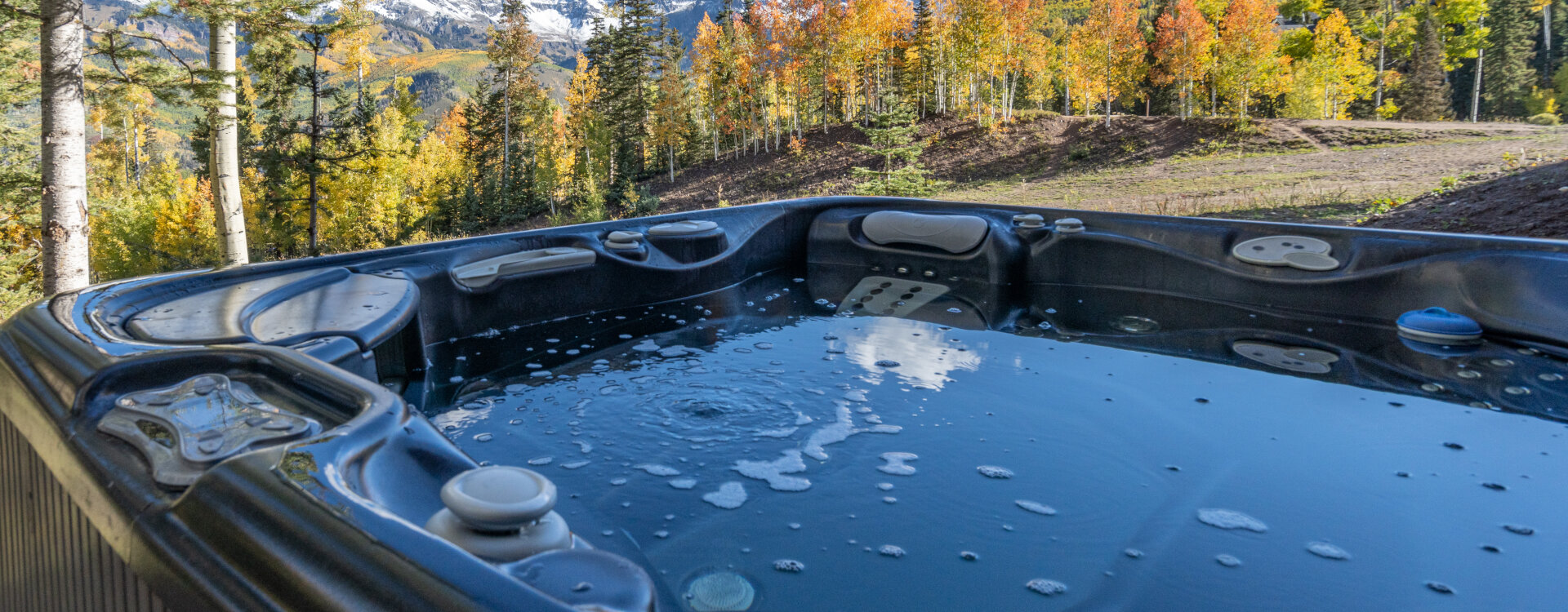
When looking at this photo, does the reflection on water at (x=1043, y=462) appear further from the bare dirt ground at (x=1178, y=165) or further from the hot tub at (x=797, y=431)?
the bare dirt ground at (x=1178, y=165)

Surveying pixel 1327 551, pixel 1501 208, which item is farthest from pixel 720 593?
pixel 1501 208

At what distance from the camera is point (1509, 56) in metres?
23.2

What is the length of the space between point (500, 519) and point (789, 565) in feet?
1.84

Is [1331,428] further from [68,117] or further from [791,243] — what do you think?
[68,117]

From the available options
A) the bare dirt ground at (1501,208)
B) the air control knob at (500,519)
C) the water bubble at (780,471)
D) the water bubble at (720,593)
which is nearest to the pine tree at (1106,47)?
the bare dirt ground at (1501,208)

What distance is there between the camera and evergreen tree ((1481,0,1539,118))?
22.7 meters

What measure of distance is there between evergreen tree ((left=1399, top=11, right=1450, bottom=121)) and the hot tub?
68.2 ft

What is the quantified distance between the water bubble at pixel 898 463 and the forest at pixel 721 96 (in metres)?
8.68

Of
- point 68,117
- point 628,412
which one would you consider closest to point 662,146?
point 68,117

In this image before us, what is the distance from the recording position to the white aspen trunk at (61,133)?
13.6ft

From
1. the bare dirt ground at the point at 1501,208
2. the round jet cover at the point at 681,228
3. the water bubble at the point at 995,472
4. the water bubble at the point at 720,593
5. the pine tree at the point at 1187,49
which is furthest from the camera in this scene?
the pine tree at the point at 1187,49

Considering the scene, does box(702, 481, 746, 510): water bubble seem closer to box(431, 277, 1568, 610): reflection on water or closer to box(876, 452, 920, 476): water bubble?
box(431, 277, 1568, 610): reflection on water

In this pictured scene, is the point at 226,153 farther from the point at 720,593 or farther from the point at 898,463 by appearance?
the point at 720,593

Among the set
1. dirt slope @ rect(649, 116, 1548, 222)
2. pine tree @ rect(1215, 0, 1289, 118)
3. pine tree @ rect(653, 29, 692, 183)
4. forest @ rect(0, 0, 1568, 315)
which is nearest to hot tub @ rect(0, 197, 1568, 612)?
dirt slope @ rect(649, 116, 1548, 222)
